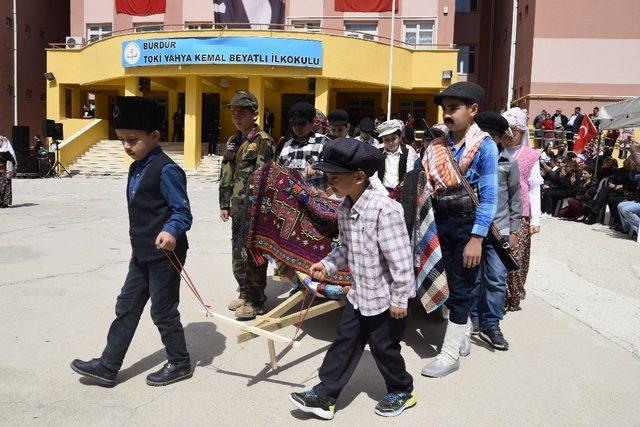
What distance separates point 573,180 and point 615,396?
12102 mm

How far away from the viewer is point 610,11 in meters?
24.3

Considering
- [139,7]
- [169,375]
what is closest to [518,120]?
[169,375]

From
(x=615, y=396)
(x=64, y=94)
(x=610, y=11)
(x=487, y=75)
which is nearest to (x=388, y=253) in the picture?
(x=615, y=396)

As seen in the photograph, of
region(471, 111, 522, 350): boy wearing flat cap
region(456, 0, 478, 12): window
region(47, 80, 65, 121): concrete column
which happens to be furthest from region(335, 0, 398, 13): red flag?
region(471, 111, 522, 350): boy wearing flat cap

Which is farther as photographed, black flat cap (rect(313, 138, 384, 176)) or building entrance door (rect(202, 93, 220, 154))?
building entrance door (rect(202, 93, 220, 154))

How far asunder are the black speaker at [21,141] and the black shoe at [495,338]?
2286cm

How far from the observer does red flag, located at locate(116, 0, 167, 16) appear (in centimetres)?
2477

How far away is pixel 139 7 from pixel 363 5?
34.7 ft

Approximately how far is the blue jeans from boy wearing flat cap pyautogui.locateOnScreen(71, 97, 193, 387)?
2.46m

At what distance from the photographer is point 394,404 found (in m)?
3.23

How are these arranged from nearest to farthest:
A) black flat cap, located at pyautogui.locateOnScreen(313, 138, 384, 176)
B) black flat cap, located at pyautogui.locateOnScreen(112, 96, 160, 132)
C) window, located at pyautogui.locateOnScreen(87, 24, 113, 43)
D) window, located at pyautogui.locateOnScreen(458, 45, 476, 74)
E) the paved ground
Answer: black flat cap, located at pyautogui.locateOnScreen(313, 138, 384, 176)
the paved ground
black flat cap, located at pyautogui.locateOnScreen(112, 96, 160, 132)
window, located at pyautogui.locateOnScreen(87, 24, 113, 43)
window, located at pyautogui.locateOnScreen(458, 45, 476, 74)

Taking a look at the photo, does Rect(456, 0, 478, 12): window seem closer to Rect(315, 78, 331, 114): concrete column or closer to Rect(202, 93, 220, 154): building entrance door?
Rect(315, 78, 331, 114): concrete column

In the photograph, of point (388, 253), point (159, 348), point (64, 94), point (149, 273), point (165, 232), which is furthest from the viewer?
point (64, 94)

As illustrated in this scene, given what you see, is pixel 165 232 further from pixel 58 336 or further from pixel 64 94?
pixel 64 94
